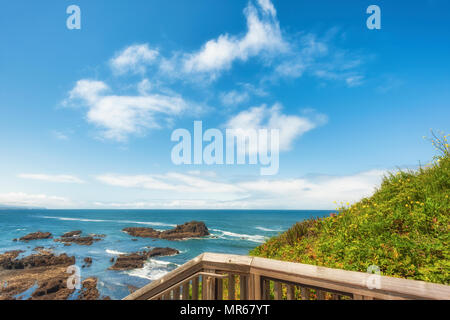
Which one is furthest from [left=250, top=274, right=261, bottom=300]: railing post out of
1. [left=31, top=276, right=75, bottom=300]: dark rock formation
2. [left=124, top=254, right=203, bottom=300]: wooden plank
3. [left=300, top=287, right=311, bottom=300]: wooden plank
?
[left=31, top=276, right=75, bottom=300]: dark rock formation

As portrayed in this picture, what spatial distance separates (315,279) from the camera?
1804 millimetres

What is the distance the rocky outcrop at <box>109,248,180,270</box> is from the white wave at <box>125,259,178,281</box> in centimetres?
88

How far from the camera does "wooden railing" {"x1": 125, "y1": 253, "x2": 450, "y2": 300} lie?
152 cm

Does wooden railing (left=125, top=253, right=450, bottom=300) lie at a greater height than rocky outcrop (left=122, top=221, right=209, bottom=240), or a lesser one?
greater

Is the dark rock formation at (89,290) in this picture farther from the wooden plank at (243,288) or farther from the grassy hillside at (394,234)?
the wooden plank at (243,288)

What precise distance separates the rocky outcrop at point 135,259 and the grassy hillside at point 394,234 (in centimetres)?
2205

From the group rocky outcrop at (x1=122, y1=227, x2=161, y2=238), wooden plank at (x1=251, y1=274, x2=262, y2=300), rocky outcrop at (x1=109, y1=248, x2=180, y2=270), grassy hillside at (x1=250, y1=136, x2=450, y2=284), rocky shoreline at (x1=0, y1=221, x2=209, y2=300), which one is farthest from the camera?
rocky outcrop at (x1=122, y1=227, x2=161, y2=238)

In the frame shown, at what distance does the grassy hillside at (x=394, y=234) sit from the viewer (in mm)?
4227

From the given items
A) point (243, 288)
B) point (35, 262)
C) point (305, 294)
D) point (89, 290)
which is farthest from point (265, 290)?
point (35, 262)

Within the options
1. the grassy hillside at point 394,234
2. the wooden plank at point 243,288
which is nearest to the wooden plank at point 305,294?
the wooden plank at point 243,288

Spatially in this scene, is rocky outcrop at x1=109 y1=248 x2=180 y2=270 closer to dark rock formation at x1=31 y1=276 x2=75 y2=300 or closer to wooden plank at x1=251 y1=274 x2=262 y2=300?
dark rock formation at x1=31 y1=276 x2=75 y2=300

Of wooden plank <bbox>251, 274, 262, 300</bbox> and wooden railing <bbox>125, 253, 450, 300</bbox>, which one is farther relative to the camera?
wooden plank <bbox>251, 274, 262, 300</bbox>

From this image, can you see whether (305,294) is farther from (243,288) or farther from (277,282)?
(243,288)
